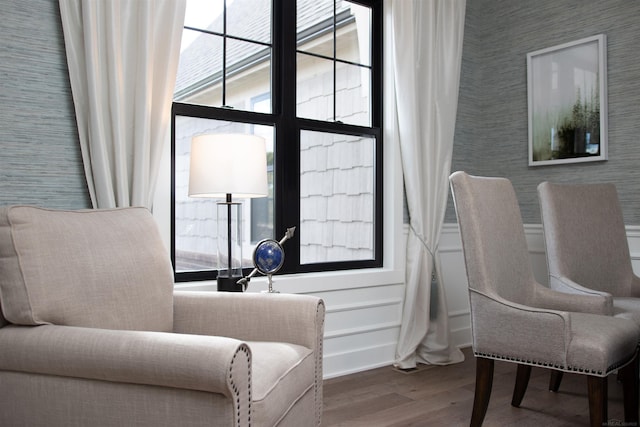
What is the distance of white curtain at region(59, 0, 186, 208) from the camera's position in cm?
214

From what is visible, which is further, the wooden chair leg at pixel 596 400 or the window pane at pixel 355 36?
the window pane at pixel 355 36

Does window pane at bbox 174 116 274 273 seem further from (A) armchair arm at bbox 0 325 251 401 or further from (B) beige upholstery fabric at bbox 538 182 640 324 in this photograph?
(B) beige upholstery fabric at bbox 538 182 640 324

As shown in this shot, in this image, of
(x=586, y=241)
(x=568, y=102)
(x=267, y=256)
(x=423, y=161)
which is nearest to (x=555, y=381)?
(x=586, y=241)

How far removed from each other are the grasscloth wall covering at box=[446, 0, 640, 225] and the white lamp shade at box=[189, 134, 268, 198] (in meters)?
1.85

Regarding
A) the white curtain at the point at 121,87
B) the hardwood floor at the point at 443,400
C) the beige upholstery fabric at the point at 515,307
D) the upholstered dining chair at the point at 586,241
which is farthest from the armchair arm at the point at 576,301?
the white curtain at the point at 121,87

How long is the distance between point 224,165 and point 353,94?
140cm

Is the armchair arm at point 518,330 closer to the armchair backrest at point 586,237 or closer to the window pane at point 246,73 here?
the armchair backrest at point 586,237

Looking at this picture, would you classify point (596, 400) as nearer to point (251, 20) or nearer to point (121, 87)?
point (121, 87)

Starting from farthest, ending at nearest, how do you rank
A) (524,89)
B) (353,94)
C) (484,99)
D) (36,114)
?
(484,99) → (524,89) → (353,94) → (36,114)

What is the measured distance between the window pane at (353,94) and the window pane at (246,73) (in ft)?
1.60

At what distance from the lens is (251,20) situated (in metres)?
2.86

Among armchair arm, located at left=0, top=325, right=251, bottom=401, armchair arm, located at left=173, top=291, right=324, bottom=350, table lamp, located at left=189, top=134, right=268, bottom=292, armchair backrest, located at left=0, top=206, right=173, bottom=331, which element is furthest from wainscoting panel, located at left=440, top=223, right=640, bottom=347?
armchair arm, located at left=0, top=325, right=251, bottom=401

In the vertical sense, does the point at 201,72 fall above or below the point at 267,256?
above

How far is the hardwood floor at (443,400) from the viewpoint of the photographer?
7.57 ft
